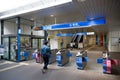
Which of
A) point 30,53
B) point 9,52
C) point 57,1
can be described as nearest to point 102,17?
point 57,1

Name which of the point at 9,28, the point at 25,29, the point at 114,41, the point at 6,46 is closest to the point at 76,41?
the point at 114,41

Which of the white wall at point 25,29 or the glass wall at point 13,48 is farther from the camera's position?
the white wall at point 25,29

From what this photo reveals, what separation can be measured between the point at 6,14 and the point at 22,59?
3621 mm

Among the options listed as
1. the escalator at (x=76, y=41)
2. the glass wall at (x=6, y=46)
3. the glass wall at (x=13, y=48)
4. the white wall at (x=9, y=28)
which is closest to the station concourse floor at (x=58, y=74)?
the glass wall at (x=13, y=48)

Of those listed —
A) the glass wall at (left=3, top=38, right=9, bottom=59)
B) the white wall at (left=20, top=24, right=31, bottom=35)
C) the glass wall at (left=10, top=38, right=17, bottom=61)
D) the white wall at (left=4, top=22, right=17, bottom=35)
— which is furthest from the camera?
the white wall at (left=20, top=24, right=31, bottom=35)

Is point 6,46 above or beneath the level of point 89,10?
beneath

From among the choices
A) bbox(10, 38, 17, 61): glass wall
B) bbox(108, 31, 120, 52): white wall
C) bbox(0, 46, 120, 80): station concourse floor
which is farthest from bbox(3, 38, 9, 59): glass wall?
bbox(108, 31, 120, 52): white wall

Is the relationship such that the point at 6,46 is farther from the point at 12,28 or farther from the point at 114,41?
the point at 114,41

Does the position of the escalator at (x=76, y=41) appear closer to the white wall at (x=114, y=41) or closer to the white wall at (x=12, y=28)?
the white wall at (x=114, y=41)

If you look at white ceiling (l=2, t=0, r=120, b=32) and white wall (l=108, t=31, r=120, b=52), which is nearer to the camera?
white ceiling (l=2, t=0, r=120, b=32)

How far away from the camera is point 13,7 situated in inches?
278

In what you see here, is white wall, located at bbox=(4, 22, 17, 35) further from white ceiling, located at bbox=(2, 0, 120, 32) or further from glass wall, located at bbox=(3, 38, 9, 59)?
white ceiling, located at bbox=(2, 0, 120, 32)

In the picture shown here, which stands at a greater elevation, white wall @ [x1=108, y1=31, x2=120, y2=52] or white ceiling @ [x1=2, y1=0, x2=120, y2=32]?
white ceiling @ [x1=2, y1=0, x2=120, y2=32]

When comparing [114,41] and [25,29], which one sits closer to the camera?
[25,29]
